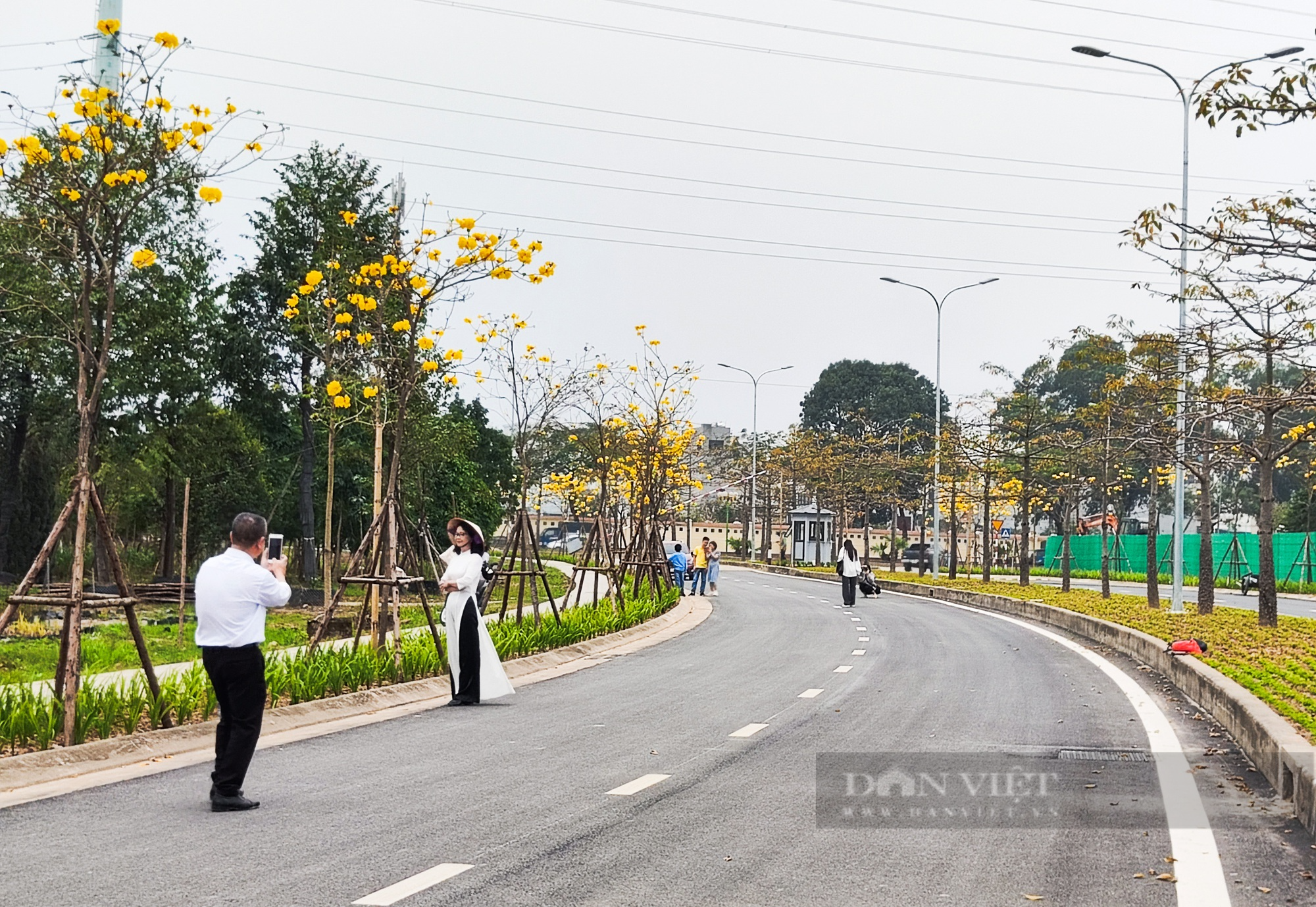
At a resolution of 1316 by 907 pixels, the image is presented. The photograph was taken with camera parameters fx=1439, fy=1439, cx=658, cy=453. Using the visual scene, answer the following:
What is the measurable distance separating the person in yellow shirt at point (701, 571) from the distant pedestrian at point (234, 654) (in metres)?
31.0

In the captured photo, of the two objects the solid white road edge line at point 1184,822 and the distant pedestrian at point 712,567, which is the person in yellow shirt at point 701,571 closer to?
the distant pedestrian at point 712,567

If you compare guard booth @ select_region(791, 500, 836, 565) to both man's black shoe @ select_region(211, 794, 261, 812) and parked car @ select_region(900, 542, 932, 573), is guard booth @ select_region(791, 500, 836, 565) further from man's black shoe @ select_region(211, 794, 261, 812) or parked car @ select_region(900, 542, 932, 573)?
man's black shoe @ select_region(211, 794, 261, 812)

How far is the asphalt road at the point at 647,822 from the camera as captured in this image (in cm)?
621

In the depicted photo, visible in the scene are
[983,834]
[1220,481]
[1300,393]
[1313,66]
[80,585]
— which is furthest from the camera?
[1220,481]

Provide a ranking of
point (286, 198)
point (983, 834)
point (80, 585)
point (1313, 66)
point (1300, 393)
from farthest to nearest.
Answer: point (286, 198), point (1300, 393), point (80, 585), point (1313, 66), point (983, 834)

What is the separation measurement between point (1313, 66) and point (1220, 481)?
96758 mm

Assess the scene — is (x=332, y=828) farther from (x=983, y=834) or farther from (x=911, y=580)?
(x=911, y=580)

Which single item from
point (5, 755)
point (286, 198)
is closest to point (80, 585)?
point (5, 755)

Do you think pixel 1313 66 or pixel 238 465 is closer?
pixel 1313 66

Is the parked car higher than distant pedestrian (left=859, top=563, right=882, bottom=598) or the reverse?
the reverse

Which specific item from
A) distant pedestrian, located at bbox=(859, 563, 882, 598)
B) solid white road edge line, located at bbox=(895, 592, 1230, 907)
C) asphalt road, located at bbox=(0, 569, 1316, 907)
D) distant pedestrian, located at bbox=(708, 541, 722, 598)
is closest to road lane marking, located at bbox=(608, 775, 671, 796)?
asphalt road, located at bbox=(0, 569, 1316, 907)

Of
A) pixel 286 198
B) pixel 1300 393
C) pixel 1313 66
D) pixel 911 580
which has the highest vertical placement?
pixel 286 198

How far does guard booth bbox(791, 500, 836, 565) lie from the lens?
2576 inches

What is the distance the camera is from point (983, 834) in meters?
7.42
